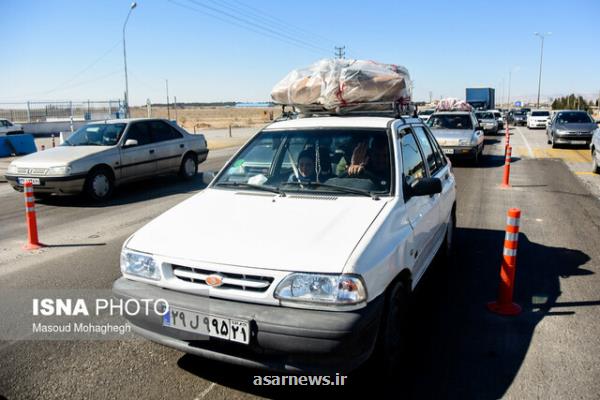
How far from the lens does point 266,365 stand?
2.82 meters

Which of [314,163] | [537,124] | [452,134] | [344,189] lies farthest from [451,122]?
[537,124]

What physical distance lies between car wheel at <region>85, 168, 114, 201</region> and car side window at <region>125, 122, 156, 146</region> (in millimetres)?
1087

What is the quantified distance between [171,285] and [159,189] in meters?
9.00

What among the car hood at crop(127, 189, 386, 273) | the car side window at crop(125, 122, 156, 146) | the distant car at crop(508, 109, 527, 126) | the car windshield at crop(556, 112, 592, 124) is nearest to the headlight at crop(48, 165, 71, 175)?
the car side window at crop(125, 122, 156, 146)

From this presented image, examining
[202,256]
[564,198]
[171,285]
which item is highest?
[202,256]

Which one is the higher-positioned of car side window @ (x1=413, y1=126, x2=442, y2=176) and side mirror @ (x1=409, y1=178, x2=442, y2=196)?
car side window @ (x1=413, y1=126, x2=442, y2=176)

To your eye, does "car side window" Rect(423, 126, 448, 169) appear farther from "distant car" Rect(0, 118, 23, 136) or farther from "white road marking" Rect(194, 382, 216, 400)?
"distant car" Rect(0, 118, 23, 136)

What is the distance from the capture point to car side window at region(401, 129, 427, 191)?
13.5 ft

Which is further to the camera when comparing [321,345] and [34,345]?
[34,345]

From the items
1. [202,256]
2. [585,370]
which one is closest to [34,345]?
[202,256]

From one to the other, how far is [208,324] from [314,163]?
1.83 meters

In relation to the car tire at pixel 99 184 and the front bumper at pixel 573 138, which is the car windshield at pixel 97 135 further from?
the front bumper at pixel 573 138

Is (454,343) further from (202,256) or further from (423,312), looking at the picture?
(202,256)

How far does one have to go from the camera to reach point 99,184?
1027 centimetres
